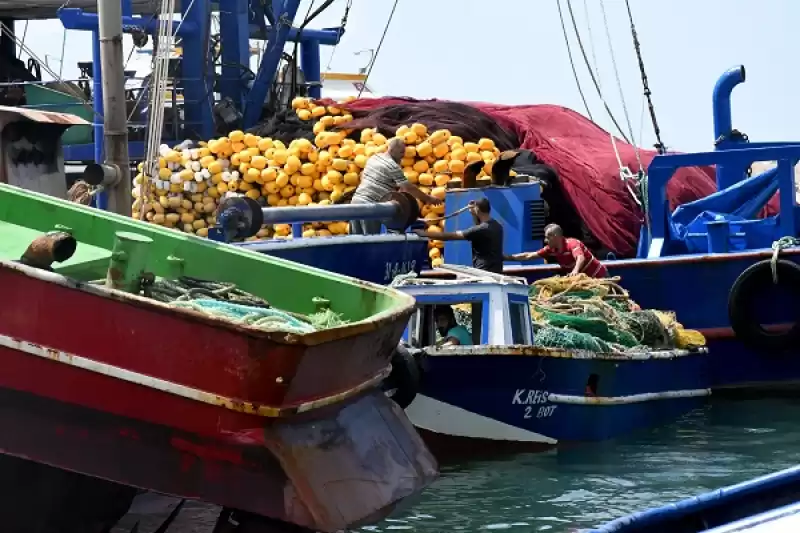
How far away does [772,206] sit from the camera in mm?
19922

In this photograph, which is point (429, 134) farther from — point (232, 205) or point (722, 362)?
point (232, 205)

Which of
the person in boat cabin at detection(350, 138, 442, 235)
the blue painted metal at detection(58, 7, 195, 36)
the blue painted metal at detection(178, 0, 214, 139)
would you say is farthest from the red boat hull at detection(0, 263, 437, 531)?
the blue painted metal at detection(178, 0, 214, 139)

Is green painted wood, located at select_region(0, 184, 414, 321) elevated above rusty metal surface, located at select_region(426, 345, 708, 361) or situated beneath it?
elevated above

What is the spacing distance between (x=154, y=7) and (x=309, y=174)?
6.58 meters

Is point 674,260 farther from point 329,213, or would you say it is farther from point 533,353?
point 533,353

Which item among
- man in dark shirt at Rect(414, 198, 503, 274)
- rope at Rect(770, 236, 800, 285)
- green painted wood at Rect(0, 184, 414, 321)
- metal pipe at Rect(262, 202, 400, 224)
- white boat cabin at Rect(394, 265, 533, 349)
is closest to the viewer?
green painted wood at Rect(0, 184, 414, 321)

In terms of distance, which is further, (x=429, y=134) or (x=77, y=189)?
(x=429, y=134)

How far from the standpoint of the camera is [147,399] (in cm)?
650

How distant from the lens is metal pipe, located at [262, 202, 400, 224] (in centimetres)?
1249

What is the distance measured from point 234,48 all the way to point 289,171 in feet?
19.3

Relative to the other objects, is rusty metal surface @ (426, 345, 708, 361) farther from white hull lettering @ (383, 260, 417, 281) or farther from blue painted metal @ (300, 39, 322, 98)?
blue painted metal @ (300, 39, 322, 98)

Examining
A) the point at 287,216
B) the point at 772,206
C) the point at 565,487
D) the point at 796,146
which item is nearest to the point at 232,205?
the point at 287,216

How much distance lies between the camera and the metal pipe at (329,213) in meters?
12.5

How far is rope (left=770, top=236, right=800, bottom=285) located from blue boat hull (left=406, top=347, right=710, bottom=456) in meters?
2.16
